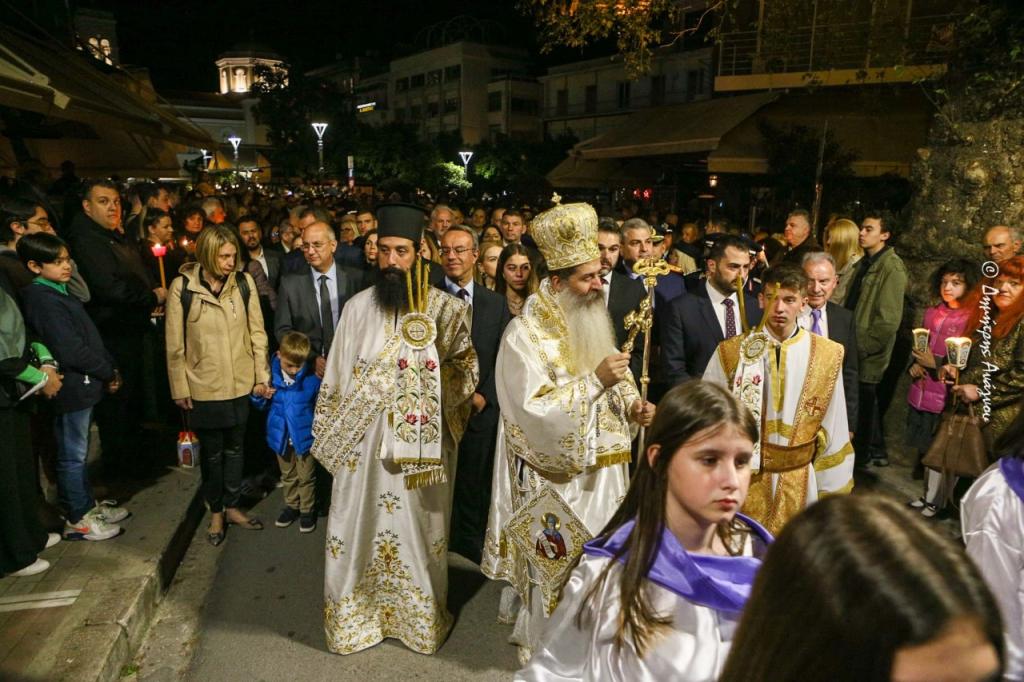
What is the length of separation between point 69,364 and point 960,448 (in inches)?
235

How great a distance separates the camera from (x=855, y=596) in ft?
3.26

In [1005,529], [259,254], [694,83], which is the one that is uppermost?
[694,83]

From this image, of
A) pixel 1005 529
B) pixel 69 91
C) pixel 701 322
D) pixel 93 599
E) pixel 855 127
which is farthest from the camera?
pixel 855 127

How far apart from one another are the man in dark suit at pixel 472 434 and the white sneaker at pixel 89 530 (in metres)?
2.28

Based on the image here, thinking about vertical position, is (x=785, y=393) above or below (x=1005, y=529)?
above

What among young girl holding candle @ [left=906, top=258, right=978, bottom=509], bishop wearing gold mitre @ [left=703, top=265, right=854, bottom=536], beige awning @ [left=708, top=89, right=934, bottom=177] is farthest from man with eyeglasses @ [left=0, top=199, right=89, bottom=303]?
beige awning @ [left=708, top=89, right=934, bottom=177]

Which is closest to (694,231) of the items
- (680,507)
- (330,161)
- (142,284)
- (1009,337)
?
(1009,337)

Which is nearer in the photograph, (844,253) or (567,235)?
(567,235)

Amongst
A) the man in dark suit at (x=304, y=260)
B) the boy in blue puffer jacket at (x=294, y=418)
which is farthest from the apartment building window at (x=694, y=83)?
the boy in blue puffer jacket at (x=294, y=418)

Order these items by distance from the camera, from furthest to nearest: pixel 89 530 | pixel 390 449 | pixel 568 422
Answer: pixel 89 530 < pixel 390 449 < pixel 568 422

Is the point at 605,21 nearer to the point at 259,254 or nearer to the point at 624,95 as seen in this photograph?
the point at 259,254

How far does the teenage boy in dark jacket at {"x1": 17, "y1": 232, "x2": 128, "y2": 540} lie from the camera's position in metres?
4.43

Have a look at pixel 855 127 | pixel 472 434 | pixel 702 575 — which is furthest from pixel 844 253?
pixel 855 127

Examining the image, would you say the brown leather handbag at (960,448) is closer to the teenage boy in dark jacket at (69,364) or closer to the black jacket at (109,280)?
the teenage boy in dark jacket at (69,364)
